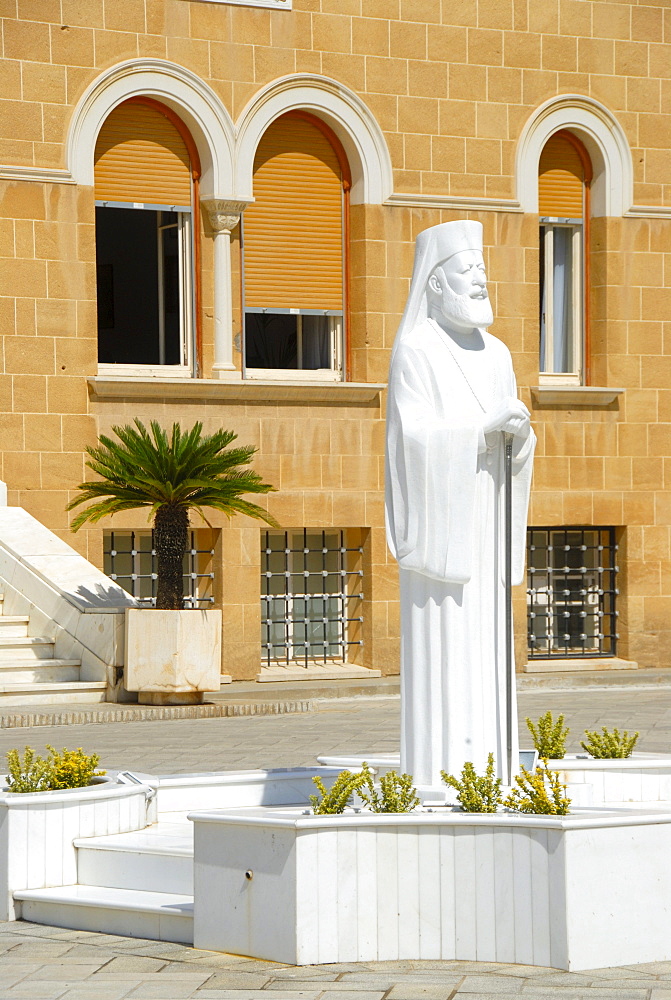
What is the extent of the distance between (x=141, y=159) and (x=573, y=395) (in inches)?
238

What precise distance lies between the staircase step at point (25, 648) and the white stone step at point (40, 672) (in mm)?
148

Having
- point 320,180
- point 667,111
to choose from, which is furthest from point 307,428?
point 667,111

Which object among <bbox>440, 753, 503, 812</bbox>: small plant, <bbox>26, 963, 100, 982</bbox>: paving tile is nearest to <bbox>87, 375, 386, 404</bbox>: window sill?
<bbox>440, 753, 503, 812</bbox>: small plant

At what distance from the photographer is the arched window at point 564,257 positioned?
75.2ft

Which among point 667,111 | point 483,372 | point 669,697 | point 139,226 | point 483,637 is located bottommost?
point 669,697

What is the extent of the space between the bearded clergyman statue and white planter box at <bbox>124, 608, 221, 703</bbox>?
8.04 m

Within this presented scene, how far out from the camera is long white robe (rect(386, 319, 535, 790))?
28.8 feet

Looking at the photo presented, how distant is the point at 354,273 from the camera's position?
848 inches

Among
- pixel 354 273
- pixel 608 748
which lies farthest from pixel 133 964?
pixel 354 273

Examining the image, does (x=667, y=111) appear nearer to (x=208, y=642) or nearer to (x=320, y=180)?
(x=320, y=180)

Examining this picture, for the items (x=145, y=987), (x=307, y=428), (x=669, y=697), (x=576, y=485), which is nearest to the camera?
(x=145, y=987)

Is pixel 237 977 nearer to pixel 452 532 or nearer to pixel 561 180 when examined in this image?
pixel 452 532

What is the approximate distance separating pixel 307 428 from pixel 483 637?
40.4ft

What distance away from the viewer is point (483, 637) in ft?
29.1
